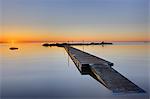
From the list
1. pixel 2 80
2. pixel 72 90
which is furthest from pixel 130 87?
pixel 2 80

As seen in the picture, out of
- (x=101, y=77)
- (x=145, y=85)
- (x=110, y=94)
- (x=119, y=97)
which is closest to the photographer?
(x=119, y=97)

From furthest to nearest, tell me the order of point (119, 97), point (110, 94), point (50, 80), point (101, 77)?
point (50, 80) → point (101, 77) → point (110, 94) → point (119, 97)

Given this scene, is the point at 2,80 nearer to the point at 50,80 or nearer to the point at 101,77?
the point at 50,80

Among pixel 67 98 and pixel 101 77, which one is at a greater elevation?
pixel 101 77

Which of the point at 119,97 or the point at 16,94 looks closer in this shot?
the point at 119,97

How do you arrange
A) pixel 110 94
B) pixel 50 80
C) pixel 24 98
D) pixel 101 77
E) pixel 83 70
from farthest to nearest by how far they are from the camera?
pixel 83 70
pixel 50 80
pixel 101 77
pixel 24 98
pixel 110 94

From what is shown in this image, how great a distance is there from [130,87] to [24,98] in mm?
2722

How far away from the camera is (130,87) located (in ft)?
19.0

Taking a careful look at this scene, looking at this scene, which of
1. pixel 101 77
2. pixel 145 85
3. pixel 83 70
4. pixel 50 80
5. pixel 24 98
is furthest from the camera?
pixel 83 70

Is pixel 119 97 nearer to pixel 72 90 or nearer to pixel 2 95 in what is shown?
pixel 72 90

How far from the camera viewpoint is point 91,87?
730 centimetres

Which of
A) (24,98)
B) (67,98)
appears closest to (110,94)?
(67,98)

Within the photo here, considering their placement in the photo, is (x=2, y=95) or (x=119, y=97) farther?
(x=2, y=95)

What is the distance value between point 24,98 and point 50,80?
2665 millimetres
